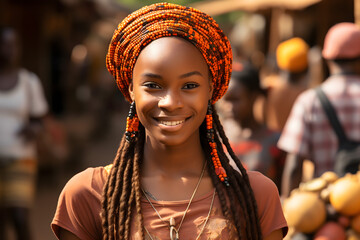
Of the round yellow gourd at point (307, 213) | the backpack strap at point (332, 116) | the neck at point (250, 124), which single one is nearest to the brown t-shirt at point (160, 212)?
the round yellow gourd at point (307, 213)

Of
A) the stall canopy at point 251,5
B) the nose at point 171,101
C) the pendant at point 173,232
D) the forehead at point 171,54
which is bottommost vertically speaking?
the pendant at point 173,232

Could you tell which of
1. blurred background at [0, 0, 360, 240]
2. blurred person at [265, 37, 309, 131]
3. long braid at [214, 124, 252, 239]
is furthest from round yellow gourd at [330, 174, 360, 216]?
blurred person at [265, 37, 309, 131]

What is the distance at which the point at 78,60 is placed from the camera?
14711mm

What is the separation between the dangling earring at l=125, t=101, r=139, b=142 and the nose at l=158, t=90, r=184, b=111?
202 millimetres

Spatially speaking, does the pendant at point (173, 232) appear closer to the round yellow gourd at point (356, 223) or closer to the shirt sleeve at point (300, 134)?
the round yellow gourd at point (356, 223)

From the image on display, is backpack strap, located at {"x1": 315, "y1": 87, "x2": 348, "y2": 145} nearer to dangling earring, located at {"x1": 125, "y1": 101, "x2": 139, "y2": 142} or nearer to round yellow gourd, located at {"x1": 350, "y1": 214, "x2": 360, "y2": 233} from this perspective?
round yellow gourd, located at {"x1": 350, "y1": 214, "x2": 360, "y2": 233}

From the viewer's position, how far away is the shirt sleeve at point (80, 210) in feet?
8.38

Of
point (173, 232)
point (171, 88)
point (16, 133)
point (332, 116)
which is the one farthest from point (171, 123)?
point (16, 133)

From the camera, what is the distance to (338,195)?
12.8 feet

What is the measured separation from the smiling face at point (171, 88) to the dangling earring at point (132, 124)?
96 millimetres

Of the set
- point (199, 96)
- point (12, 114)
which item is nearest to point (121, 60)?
point (199, 96)

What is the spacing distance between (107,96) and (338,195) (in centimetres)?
1606

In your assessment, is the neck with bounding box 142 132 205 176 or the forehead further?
the neck with bounding box 142 132 205 176

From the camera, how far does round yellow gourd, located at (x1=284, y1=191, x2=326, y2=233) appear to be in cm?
389
